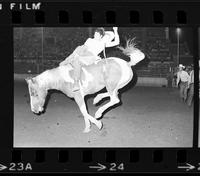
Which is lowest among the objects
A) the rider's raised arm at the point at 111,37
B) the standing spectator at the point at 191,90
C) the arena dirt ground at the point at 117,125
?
the arena dirt ground at the point at 117,125

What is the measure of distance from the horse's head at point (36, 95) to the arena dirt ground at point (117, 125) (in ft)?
0.18

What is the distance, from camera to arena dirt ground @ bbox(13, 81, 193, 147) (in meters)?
4.57

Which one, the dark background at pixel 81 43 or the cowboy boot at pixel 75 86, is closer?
the dark background at pixel 81 43

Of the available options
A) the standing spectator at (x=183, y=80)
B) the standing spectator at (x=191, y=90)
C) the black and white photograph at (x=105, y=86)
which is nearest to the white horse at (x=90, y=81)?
the black and white photograph at (x=105, y=86)

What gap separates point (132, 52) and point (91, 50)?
44 cm

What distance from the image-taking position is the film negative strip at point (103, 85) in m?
4.53

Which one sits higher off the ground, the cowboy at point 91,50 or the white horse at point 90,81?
the cowboy at point 91,50

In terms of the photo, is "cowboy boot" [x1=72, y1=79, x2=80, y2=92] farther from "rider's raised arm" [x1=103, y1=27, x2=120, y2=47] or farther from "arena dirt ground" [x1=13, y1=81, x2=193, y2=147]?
"rider's raised arm" [x1=103, y1=27, x2=120, y2=47]

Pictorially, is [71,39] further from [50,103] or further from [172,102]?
[172,102]

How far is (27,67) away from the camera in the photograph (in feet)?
15.1

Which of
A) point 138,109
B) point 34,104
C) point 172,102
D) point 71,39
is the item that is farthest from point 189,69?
point 34,104

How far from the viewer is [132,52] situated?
4598 millimetres

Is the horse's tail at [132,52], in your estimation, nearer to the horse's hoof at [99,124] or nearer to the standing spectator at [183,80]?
the standing spectator at [183,80]

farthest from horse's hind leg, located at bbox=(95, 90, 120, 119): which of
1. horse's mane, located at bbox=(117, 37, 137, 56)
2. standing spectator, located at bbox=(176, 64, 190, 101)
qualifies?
standing spectator, located at bbox=(176, 64, 190, 101)
